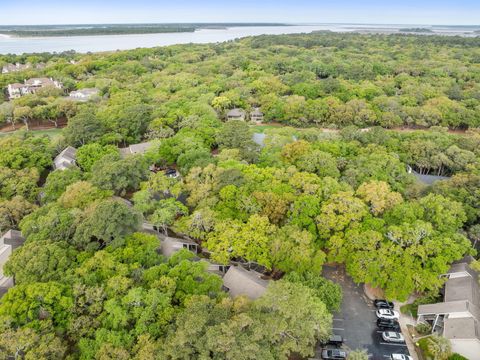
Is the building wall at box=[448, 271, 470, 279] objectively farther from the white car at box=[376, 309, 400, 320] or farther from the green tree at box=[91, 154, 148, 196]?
the green tree at box=[91, 154, 148, 196]

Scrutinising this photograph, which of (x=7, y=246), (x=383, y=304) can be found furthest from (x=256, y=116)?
(x=7, y=246)

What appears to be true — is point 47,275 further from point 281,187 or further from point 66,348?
point 281,187

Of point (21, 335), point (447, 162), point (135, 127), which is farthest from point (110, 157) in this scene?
point (447, 162)

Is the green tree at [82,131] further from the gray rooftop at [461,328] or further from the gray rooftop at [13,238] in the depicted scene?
the gray rooftop at [461,328]

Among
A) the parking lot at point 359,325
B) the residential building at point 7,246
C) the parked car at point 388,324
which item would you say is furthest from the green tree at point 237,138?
the residential building at point 7,246

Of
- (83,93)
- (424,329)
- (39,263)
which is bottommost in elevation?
(424,329)

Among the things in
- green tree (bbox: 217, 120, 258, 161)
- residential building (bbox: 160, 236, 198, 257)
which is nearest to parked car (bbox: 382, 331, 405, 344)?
residential building (bbox: 160, 236, 198, 257)

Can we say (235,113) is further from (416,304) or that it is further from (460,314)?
(460,314)
